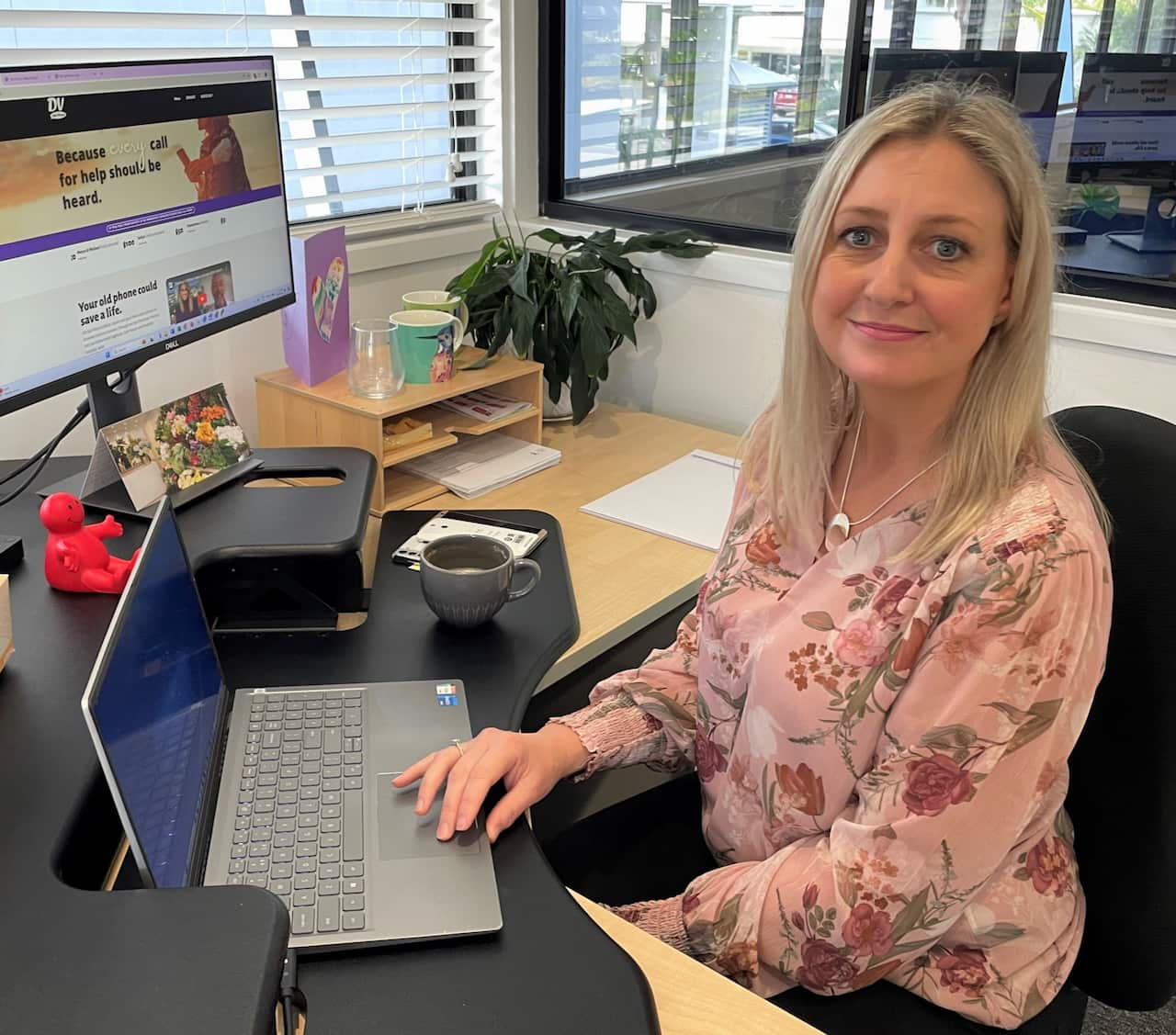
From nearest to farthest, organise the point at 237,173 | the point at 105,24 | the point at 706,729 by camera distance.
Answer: the point at 706,729 → the point at 237,173 → the point at 105,24

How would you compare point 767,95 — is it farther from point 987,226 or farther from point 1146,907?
point 1146,907

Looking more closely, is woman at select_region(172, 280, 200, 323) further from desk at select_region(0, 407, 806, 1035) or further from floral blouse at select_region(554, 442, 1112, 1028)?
floral blouse at select_region(554, 442, 1112, 1028)

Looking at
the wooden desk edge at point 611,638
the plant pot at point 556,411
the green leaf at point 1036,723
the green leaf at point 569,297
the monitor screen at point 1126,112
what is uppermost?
the monitor screen at point 1126,112

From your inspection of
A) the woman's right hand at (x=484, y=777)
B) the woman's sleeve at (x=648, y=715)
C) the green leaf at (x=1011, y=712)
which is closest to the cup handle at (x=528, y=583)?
the woman's sleeve at (x=648, y=715)

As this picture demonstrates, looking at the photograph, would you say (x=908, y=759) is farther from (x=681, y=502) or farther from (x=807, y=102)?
(x=807, y=102)

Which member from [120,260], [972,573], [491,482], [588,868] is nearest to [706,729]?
[588,868]

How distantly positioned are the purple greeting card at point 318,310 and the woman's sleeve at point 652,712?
30.5 inches

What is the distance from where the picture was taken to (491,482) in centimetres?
170

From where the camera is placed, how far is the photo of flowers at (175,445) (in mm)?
1272

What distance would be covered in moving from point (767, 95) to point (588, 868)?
60.6 inches

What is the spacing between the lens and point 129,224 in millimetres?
1244

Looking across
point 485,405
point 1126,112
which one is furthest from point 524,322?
point 1126,112

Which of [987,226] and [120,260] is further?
[120,260]

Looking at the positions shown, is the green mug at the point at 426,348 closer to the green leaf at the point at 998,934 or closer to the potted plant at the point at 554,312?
the potted plant at the point at 554,312
